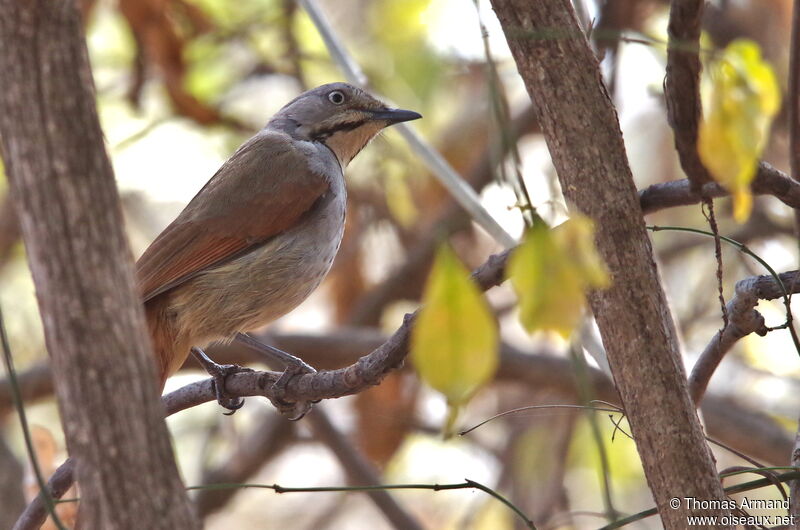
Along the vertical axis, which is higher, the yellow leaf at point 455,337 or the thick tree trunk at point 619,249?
the thick tree trunk at point 619,249

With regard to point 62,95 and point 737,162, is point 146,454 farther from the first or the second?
point 737,162

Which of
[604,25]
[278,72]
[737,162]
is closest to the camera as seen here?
[737,162]

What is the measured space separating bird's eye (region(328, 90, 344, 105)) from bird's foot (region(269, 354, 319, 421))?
155cm

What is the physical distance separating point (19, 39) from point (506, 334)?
19.7ft

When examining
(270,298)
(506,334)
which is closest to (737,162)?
(270,298)

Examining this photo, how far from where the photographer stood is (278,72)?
6.57 metres

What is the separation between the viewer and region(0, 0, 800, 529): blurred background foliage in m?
5.63

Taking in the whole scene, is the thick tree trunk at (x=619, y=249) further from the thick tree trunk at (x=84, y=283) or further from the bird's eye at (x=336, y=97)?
the bird's eye at (x=336, y=97)

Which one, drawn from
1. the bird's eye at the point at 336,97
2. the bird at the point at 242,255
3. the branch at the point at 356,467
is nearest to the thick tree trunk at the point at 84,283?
the bird at the point at 242,255

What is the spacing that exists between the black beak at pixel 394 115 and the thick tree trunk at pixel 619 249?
228 centimetres

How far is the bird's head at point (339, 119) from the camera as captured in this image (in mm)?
4875

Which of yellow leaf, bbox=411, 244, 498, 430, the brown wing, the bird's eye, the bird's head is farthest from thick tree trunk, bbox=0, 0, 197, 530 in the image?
the bird's eye

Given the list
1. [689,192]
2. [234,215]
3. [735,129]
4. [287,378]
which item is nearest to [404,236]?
[234,215]

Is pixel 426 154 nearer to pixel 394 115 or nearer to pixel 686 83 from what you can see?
pixel 394 115
